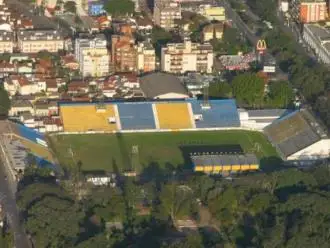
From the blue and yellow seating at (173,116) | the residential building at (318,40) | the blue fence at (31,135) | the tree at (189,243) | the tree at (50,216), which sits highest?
the tree at (50,216)

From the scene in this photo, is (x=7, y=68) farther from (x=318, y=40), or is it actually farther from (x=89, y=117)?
(x=318, y=40)

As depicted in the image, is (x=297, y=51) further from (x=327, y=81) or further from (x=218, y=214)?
(x=218, y=214)

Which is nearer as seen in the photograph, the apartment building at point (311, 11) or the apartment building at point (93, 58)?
the apartment building at point (93, 58)

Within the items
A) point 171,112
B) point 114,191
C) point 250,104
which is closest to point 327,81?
point 250,104

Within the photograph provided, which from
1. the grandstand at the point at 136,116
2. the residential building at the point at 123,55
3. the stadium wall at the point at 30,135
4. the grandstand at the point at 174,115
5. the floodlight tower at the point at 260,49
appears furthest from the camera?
the floodlight tower at the point at 260,49

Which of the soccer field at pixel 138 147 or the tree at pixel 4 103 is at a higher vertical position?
the tree at pixel 4 103

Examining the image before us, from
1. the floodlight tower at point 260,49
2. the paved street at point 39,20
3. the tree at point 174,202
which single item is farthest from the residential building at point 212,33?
the tree at point 174,202

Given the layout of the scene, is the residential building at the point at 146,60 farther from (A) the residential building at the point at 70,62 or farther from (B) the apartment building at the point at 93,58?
(A) the residential building at the point at 70,62
